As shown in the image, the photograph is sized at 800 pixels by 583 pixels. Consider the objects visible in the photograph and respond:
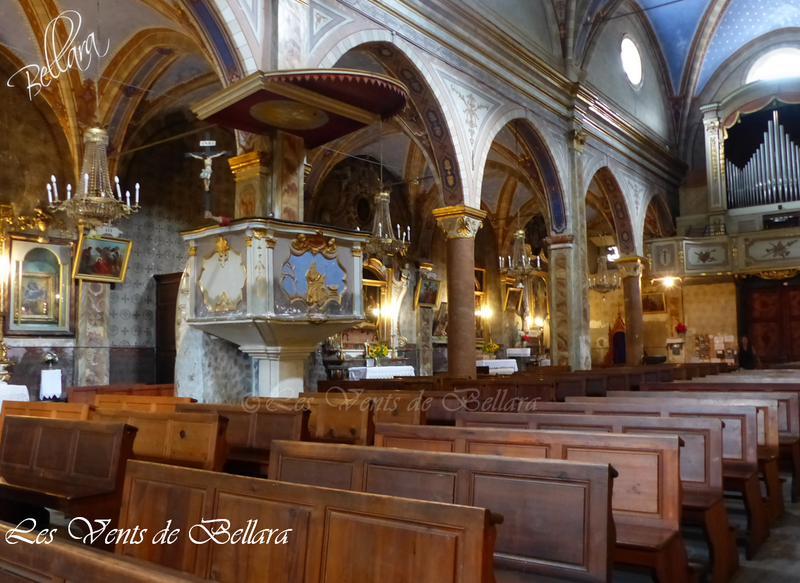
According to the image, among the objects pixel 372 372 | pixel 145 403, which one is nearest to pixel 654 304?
pixel 372 372

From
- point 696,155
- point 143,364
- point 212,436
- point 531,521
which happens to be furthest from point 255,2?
point 696,155

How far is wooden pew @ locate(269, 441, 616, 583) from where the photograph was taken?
90.7 inches

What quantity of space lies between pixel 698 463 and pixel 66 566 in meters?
3.14

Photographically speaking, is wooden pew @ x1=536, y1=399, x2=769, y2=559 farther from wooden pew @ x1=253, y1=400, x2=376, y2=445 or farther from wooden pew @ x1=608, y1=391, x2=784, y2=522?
wooden pew @ x1=253, y1=400, x2=376, y2=445

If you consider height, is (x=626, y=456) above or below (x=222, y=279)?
below

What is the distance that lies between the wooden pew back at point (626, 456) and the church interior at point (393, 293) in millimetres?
14

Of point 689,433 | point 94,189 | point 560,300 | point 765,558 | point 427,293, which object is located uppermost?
point 94,189

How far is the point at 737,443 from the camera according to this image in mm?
4094

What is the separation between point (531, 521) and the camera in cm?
242

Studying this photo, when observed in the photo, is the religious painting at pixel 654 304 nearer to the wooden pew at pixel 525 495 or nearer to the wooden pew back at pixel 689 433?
the wooden pew back at pixel 689 433

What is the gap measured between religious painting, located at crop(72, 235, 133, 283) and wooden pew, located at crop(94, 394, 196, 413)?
18.2 feet

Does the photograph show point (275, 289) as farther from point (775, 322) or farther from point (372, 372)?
point (775, 322)

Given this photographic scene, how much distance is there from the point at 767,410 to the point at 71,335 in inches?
411

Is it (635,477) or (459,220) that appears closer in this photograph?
(635,477)
